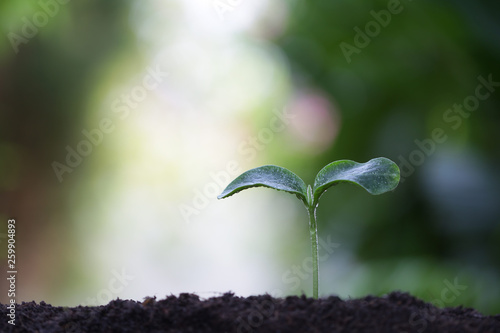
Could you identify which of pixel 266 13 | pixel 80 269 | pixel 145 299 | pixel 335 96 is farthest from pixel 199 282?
pixel 145 299

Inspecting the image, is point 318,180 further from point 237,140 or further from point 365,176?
point 237,140

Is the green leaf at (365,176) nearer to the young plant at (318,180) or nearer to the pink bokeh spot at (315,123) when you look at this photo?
the young plant at (318,180)

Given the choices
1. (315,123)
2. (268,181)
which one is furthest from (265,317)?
(315,123)

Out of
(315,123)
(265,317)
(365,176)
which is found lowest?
(265,317)

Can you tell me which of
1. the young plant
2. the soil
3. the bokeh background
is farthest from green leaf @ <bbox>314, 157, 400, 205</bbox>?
the bokeh background

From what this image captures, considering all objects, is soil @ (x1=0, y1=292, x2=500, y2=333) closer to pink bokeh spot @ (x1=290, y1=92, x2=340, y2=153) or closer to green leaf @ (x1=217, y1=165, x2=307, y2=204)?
green leaf @ (x1=217, y1=165, x2=307, y2=204)
